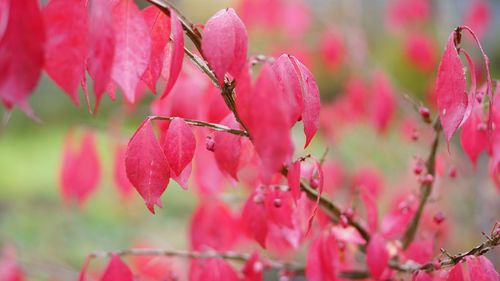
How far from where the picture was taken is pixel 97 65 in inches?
24.6

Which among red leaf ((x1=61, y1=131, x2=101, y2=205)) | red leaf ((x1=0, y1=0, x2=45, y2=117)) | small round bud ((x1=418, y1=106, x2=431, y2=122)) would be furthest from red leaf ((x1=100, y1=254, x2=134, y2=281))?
red leaf ((x1=61, y1=131, x2=101, y2=205))

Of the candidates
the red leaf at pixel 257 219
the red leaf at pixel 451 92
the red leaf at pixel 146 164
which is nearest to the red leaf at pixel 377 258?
the red leaf at pixel 257 219

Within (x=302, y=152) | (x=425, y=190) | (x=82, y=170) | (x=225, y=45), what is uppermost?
(x=225, y=45)

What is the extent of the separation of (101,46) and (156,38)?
0.22m

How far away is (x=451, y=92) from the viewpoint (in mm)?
845

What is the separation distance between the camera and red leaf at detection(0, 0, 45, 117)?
1.93 ft

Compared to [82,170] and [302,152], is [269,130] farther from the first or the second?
[302,152]

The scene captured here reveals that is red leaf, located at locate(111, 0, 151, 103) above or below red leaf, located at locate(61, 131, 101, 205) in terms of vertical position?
above

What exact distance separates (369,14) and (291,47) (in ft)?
12.7

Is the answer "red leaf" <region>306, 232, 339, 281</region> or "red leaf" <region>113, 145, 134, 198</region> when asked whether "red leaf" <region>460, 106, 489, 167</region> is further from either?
"red leaf" <region>113, 145, 134, 198</region>

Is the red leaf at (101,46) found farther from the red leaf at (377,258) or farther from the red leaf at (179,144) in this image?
the red leaf at (377,258)

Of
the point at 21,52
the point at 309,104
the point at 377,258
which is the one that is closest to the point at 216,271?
the point at 377,258

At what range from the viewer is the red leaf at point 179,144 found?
0.86 meters

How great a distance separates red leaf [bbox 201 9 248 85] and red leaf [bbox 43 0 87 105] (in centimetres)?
15
